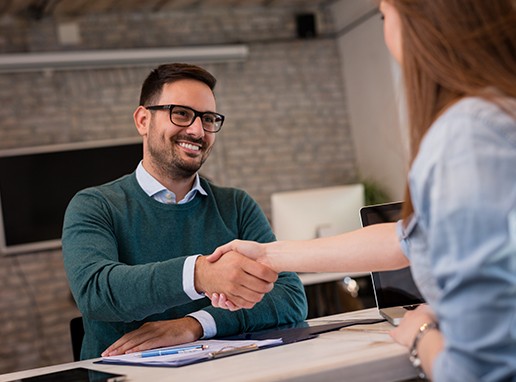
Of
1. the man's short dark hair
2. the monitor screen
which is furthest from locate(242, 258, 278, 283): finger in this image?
the monitor screen

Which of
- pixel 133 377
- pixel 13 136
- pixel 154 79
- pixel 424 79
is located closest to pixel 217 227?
pixel 154 79

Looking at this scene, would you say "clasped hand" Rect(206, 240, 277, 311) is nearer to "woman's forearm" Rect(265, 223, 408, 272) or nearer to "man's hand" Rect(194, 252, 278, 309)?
"man's hand" Rect(194, 252, 278, 309)

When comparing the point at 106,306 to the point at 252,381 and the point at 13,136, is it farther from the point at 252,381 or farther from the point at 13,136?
the point at 13,136

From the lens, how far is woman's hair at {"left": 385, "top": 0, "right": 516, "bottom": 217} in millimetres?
1198

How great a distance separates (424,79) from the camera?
1248 mm

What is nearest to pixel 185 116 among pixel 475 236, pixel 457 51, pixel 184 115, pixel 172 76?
pixel 184 115

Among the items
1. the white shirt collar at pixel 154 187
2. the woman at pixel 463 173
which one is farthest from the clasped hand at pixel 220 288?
the woman at pixel 463 173

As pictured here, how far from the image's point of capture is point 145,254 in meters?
2.60

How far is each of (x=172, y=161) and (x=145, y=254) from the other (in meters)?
0.33

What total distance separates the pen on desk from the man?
25 cm

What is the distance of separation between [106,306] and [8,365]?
4.98 meters

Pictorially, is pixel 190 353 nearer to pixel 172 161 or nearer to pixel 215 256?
pixel 215 256

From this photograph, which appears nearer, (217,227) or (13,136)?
(217,227)

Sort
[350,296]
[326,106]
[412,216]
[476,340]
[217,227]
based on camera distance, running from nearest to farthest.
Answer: [476,340], [412,216], [217,227], [350,296], [326,106]
